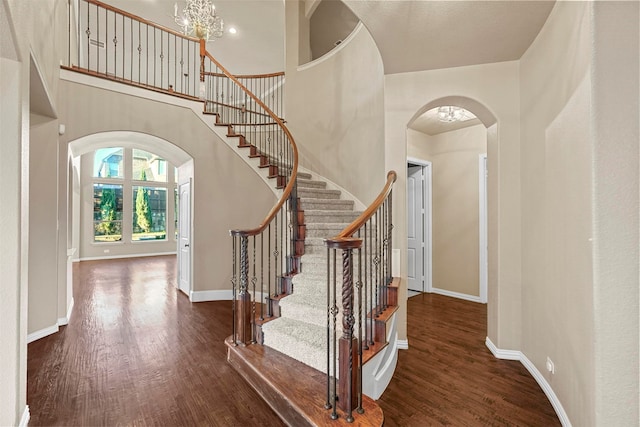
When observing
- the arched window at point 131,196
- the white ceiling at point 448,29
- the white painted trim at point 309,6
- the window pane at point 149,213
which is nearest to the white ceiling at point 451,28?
the white ceiling at point 448,29

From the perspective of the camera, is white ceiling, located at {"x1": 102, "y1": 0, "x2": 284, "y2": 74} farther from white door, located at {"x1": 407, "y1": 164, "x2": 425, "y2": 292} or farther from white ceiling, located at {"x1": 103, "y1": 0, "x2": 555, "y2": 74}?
white ceiling, located at {"x1": 103, "y1": 0, "x2": 555, "y2": 74}

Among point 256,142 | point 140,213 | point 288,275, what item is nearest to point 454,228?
point 288,275

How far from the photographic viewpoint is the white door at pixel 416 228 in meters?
5.47

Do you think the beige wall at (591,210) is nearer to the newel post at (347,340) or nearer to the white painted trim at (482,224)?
the newel post at (347,340)

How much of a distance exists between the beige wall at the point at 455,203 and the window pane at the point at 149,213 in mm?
9064

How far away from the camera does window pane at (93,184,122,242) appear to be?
30.2 feet

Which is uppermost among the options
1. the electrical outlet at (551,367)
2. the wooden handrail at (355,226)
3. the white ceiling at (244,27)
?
the white ceiling at (244,27)

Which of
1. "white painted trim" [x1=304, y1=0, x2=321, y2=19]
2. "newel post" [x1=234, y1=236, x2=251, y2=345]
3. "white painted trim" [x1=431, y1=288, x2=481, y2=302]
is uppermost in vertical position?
"white painted trim" [x1=304, y1=0, x2=321, y2=19]

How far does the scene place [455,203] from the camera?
5145 mm

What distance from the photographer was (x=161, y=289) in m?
5.49

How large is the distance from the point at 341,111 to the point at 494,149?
2.55m

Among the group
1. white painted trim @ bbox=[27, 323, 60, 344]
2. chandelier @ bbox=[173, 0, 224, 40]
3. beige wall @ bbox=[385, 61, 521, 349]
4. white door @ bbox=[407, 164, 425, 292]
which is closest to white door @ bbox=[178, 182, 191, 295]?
white painted trim @ bbox=[27, 323, 60, 344]

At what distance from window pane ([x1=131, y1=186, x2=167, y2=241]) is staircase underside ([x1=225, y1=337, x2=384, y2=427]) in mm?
9008

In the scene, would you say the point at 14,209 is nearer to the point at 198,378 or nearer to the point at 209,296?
the point at 198,378
